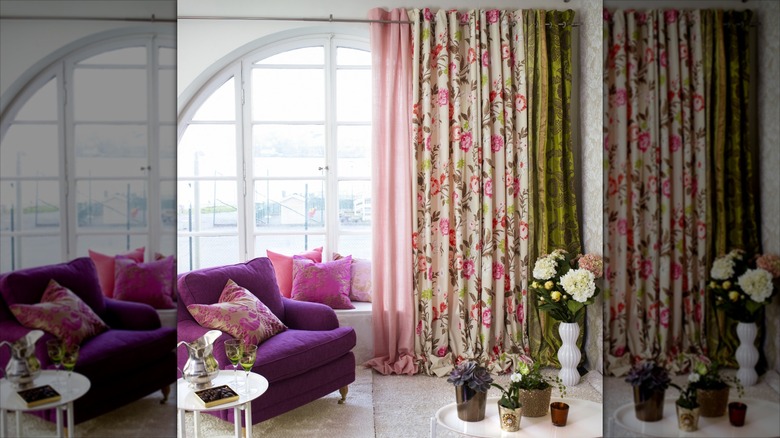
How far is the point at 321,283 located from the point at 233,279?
0.88m

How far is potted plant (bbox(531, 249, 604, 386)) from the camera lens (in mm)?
4266

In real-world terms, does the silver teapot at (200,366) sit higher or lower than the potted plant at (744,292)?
lower

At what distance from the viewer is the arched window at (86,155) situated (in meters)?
0.62

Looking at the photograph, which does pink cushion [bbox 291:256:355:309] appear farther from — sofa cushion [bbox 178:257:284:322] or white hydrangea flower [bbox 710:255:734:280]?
white hydrangea flower [bbox 710:255:734:280]

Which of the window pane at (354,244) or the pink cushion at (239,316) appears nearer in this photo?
the pink cushion at (239,316)

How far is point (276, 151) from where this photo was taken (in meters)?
5.04

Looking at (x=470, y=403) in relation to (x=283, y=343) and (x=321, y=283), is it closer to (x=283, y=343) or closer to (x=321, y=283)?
(x=283, y=343)

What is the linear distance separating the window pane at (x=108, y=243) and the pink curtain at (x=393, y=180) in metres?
4.04

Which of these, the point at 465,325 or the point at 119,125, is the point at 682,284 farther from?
the point at 465,325

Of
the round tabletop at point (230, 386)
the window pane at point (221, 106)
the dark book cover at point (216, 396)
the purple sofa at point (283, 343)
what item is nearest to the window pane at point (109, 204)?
the round tabletop at point (230, 386)

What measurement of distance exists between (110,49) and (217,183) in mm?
4484

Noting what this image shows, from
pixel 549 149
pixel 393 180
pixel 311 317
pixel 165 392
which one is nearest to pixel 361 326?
pixel 311 317

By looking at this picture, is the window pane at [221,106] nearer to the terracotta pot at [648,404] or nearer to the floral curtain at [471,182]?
the floral curtain at [471,182]

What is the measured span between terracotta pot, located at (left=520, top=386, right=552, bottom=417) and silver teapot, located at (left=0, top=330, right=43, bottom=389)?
263 cm
